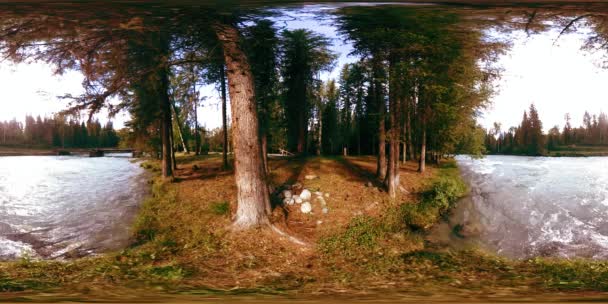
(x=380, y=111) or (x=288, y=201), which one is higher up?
(x=380, y=111)

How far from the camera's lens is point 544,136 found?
1.99 m

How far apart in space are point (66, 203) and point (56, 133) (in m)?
0.35

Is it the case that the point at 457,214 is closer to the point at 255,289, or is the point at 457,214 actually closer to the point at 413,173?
the point at 413,173

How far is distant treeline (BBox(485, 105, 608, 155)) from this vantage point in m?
1.93

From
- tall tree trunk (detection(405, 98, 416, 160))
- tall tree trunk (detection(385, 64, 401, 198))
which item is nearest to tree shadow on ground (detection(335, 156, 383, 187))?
tall tree trunk (detection(385, 64, 401, 198))

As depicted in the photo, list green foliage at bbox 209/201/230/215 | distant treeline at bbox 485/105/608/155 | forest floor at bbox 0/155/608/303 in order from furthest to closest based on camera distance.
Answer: distant treeline at bbox 485/105/608/155 → green foliage at bbox 209/201/230/215 → forest floor at bbox 0/155/608/303

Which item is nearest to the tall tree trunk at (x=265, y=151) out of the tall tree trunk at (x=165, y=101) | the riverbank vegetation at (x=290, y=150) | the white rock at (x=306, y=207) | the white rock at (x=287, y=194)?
the riverbank vegetation at (x=290, y=150)

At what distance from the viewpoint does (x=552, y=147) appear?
6.54ft

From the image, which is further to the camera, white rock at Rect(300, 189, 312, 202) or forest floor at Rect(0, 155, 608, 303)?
white rock at Rect(300, 189, 312, 202)

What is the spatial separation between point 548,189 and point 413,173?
0.71 metres

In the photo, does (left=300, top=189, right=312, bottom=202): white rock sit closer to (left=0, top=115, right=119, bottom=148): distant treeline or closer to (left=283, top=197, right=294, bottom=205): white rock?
(left=283, top=197, right=294, bottom=205): white rock

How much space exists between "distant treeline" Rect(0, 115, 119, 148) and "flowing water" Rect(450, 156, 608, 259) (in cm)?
172

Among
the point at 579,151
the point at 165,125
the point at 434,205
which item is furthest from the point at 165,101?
the point at 579,151

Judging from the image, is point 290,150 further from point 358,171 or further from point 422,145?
point 422,145
